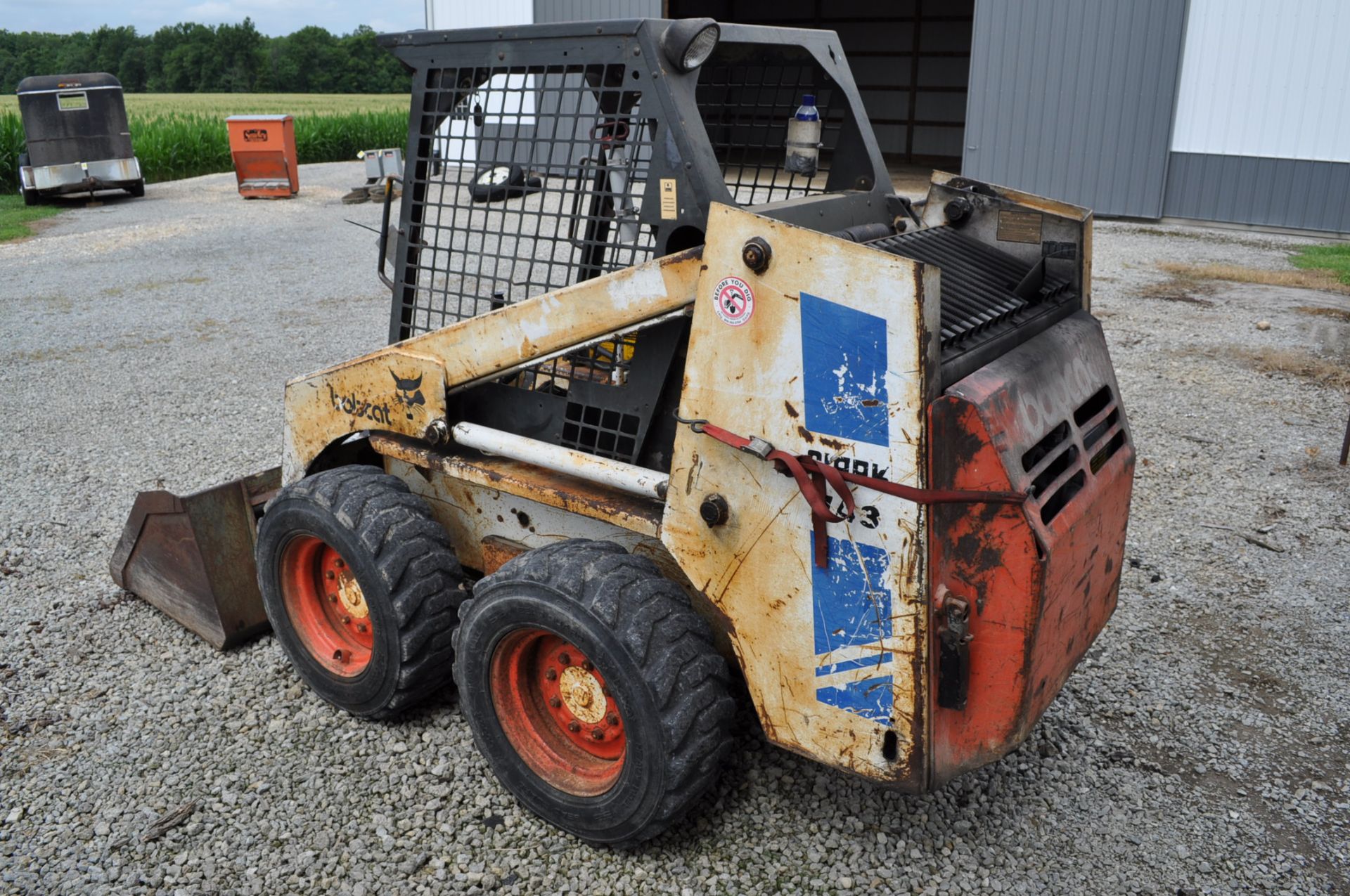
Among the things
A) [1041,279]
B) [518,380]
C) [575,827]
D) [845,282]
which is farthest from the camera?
[518,380]

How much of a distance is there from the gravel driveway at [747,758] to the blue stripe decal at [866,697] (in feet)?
1.79

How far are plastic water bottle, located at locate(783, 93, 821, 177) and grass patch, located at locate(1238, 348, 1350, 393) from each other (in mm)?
5400

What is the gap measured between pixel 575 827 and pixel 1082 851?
1.35 metres

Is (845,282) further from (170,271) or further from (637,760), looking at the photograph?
(170,271)

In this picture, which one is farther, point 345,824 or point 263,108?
point 263,108

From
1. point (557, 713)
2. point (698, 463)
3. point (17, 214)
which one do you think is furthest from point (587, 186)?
point (17, 214)

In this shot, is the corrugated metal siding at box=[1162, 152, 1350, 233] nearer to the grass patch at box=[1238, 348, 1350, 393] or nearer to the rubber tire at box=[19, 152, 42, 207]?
the grass patch at box=[1238, 348, 1350, 393]

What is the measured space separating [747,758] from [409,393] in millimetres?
1494

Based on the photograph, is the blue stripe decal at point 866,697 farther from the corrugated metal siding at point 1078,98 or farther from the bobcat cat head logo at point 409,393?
the corrugated metal siding at point 1078,98

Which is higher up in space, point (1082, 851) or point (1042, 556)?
point (1042, 556)

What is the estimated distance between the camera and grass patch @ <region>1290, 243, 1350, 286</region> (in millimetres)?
10648

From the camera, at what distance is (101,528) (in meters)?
5.06

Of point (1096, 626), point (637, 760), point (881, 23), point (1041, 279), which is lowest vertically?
point (637, 760)

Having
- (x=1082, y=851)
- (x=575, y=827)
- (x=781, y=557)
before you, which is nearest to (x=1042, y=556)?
(x=781, y=557)
